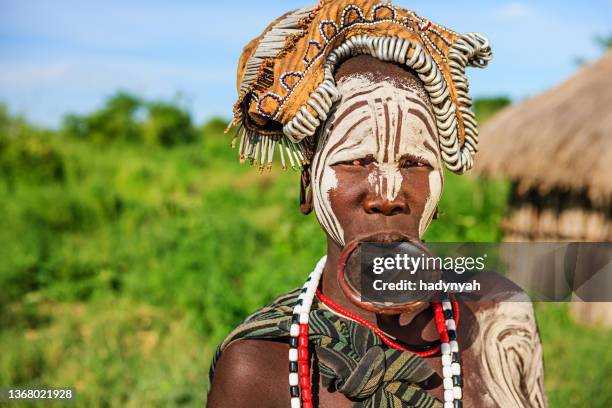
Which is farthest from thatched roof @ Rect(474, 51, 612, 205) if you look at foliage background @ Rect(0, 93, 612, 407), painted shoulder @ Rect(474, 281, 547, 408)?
painted shoulder @ Rect(474, 281, 547, 408)

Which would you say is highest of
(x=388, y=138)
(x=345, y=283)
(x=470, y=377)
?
(x=388, y=138)

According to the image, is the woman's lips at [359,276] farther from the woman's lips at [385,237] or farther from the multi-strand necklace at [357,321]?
the multi-strand necklace at [357,321]

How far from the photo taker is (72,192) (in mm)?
9328

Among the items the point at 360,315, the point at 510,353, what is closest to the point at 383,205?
the point at 360,315

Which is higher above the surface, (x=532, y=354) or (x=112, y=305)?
(x=532, y=354)

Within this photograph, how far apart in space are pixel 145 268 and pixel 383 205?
6164 mm

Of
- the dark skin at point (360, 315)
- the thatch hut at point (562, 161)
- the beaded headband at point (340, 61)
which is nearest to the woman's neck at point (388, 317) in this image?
the dark skin at point (360, 315)

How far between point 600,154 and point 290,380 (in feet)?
16.0

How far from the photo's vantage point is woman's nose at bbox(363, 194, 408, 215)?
120cm

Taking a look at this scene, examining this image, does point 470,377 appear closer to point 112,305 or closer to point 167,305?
point 167,305

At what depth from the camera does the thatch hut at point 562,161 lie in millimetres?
5430

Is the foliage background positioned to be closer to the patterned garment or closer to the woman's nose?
the patterned garment

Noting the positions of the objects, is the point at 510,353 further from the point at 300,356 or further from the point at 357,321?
the point at 300,356

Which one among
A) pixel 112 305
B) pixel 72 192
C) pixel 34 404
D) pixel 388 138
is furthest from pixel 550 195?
pixel 72 192
